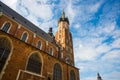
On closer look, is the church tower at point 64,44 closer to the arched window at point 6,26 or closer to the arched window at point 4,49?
the arched window at point 6,26

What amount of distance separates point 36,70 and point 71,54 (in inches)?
649

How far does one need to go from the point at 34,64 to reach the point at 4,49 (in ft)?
15.4

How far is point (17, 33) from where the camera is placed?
60.7 feet

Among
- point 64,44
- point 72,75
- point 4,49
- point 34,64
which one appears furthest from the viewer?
point 64,44

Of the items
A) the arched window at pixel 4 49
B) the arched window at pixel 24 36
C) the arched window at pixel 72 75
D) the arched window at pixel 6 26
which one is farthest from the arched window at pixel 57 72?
the arched window at pixel 6 26

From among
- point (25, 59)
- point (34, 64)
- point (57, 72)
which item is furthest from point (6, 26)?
point (57, 72)

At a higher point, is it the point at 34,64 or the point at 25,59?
the point at 25,59

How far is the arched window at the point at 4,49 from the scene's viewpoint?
448 inches

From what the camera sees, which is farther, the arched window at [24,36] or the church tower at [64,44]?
the church tower at [64,44]

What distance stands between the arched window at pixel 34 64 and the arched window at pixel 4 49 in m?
3.21

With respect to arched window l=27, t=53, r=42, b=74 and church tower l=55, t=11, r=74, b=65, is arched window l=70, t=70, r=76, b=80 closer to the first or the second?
church tower l=55, t=11, r=74, b=65

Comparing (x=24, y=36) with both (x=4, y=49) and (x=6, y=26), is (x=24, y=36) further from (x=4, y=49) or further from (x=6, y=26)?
(x=4, y=49)

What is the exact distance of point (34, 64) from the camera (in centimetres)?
1435

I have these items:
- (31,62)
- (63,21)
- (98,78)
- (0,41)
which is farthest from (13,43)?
(98,78)
